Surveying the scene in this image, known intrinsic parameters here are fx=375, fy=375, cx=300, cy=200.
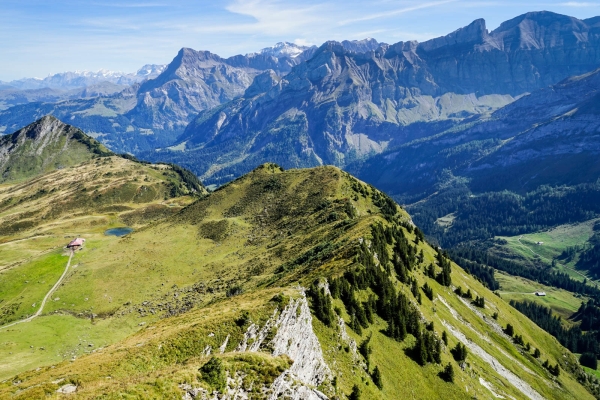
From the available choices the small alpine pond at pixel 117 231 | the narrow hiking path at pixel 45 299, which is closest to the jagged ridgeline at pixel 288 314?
the narrow hiking path at pixel 45 299

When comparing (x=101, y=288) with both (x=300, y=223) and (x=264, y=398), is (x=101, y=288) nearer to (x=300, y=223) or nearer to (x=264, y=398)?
(x=300, y=223)

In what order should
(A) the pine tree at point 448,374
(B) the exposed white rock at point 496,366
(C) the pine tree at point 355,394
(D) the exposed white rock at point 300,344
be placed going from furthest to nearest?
(B) the exposed white rock at point 496,366 < (A) the pine tree at point 448,374 < (C) the pine tree at point 355,394 < (D) the exposed white rock at point 300,344

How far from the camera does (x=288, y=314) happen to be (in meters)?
46.8

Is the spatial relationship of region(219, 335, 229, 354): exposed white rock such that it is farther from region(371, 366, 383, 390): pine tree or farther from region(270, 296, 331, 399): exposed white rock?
region(371, 366, 383, 390): pine tree

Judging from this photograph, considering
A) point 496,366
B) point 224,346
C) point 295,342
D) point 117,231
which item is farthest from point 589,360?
point 117,231

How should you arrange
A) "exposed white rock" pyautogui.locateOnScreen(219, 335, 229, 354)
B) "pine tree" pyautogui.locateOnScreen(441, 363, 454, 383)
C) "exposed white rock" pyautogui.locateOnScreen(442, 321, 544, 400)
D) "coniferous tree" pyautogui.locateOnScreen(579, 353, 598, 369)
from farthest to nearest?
"coniferous tree" pyautogui.locateOnScreen(579, 353, 598, 369) → "exposed white rock" pyautogui.locateOnScreen(442, 321, 544, 400) → "pine tree" pyautogui.locateOnScreen(441, 363, 454, 383) → "exposed white rock" pyautogui.locateOnScreen(219, 335, 229, 354)

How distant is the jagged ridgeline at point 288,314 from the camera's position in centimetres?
3602

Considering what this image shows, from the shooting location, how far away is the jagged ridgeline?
118 feet

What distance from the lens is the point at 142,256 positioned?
401 feet

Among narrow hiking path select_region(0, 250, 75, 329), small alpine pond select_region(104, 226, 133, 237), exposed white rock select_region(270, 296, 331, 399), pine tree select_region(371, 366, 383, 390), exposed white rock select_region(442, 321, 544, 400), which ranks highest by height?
exposed white rock select_region(270, 296, 331, 399)

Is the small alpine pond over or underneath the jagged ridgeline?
underneath

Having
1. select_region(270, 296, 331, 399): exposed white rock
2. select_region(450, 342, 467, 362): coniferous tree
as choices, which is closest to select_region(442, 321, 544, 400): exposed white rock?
select_region(450, 342, 467, 362): coniferous tree

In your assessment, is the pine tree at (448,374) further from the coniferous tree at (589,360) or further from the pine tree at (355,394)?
the coniferous tree at (589,360)

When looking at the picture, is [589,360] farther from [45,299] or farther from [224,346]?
[45,299]
